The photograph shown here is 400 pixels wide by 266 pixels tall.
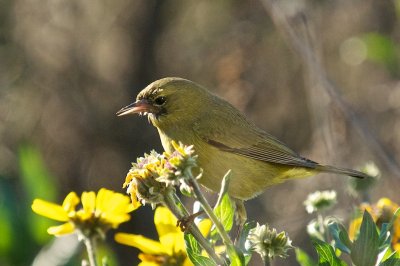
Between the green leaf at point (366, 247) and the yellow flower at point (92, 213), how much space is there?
0.67 metres

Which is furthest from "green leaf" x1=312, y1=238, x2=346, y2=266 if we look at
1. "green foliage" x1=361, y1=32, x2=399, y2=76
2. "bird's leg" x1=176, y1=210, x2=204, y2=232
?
"green foliage" x1=361, y1=32, x2=399, y2=76

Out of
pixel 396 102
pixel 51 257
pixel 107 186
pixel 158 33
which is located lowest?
pixel 51 257

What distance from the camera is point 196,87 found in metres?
4.24

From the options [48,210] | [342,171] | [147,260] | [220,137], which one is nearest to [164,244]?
[147,260]

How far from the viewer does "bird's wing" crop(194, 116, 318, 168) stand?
4026 mm

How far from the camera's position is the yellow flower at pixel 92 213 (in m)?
2.31

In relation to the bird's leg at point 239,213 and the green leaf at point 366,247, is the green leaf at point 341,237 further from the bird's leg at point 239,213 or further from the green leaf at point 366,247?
the bird's leg at point 239,213

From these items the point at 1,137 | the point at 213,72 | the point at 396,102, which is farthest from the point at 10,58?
→ the point at 396,102

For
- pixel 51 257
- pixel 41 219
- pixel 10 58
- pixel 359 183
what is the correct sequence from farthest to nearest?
pixel 10 58 → pixel 359 183 → pixel 41 219 → pixel 51 257

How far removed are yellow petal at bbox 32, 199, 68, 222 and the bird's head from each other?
1574mm

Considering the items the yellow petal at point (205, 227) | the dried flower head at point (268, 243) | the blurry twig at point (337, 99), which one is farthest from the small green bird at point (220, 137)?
the dried flower head at point (268, 243)

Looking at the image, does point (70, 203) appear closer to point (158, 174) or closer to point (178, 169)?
point (158, 174)

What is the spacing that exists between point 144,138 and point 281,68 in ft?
6.36

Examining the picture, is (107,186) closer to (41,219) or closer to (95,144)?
(95,144)
